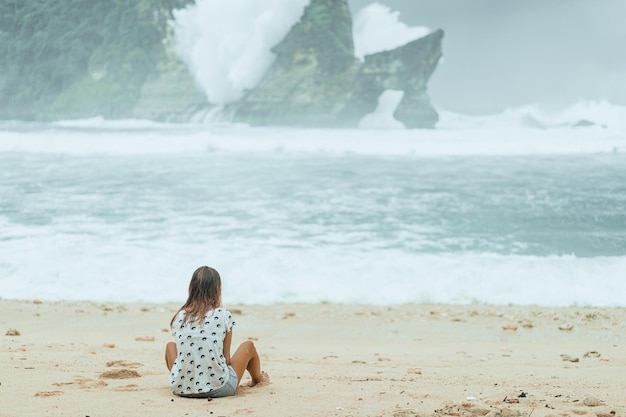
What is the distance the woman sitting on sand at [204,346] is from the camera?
3107 millimetres

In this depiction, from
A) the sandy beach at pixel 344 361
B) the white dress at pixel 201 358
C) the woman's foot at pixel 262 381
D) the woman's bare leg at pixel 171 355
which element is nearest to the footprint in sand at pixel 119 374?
the sandy beach at pixel 344 361

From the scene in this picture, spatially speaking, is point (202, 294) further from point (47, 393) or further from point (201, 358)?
point (47, 393)

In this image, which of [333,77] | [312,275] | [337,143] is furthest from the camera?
[333,77]

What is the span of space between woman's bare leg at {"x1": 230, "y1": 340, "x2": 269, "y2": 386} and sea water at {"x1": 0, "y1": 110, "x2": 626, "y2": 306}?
11.9 feet

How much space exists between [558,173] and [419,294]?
10.6 meters

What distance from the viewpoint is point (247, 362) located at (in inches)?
130

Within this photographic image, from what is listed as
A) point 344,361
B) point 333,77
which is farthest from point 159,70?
point 344,361

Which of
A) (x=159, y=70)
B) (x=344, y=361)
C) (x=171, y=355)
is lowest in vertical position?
(x=344, y=361)

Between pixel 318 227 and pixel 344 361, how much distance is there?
6036 millimetres

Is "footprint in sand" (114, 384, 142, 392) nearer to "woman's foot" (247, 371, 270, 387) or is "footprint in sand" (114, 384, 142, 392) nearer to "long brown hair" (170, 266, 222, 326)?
"long brown hair" (170, 266, 222, 326)

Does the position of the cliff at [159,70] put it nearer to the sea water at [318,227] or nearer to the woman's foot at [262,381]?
the sea water at [318,227]

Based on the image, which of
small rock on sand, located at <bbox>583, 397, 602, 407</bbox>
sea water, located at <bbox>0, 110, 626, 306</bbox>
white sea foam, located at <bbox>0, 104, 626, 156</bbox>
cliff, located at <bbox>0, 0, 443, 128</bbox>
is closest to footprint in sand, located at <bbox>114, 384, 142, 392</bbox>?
small rock on sand, located at <bbox>583, 397, 602, 407</bbox>

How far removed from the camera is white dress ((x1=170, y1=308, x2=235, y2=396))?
3104 mm

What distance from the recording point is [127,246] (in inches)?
347
